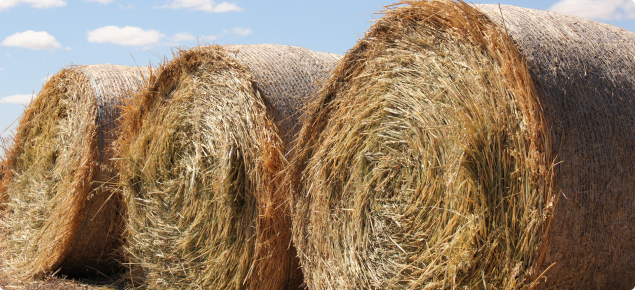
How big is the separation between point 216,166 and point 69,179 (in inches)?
72.8

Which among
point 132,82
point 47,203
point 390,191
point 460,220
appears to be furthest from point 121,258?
point 460,220

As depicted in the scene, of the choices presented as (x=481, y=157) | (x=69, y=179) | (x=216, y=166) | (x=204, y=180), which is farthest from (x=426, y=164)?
Answer: (x=69, y=179)

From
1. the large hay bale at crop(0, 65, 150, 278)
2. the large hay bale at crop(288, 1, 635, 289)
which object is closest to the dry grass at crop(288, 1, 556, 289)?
the large hay bale at crop(288, 1, 635, 289)

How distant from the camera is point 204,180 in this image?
3715mm

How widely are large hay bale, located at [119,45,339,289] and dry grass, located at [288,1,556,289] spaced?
0.25 meters

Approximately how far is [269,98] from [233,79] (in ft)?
1.14

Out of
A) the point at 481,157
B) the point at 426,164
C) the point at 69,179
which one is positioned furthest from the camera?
the point at 69,179

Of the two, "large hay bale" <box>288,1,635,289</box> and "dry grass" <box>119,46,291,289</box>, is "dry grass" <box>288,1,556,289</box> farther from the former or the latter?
"dry grass" <box>119,46,291,289</box>

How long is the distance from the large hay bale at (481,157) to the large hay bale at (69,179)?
238 centimetres

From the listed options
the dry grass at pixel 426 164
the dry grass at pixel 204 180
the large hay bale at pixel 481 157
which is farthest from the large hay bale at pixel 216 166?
the large hay bale at pixel 481 157

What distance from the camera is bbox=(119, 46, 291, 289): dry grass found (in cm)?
345

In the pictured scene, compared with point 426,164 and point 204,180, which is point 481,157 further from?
point 204,180

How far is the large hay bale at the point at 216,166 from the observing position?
3.46 m

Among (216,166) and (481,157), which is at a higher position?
Answer: (481,157)
